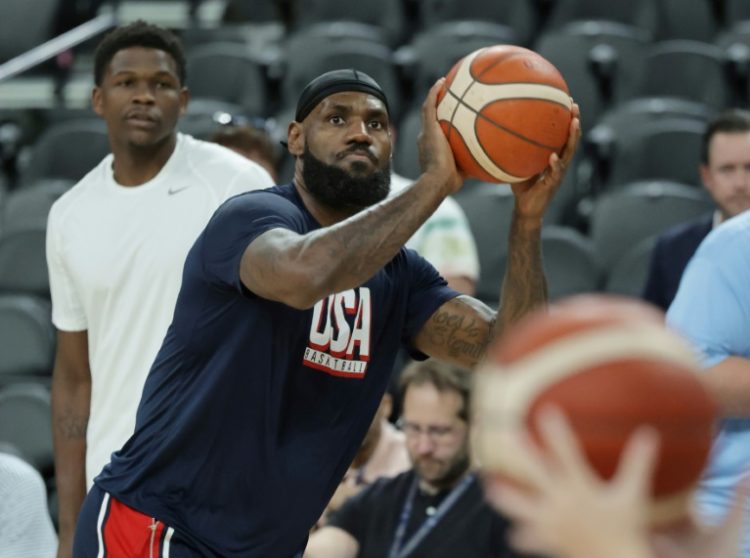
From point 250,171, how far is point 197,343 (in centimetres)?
116

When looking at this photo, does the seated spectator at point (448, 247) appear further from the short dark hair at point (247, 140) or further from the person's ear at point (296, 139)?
the person's ear at point (296, 139)

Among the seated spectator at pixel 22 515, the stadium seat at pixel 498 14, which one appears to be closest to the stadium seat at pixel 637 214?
the stadium seat at pixel 498 14

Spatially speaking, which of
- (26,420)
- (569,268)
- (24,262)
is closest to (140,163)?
(26,420)

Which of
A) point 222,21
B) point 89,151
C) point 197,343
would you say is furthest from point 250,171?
point 222,21

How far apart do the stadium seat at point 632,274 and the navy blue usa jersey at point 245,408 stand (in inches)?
152

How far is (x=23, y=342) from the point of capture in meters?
7.57

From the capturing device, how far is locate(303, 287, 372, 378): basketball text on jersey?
147 inches

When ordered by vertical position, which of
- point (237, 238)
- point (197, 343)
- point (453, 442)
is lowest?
point (453, 442)

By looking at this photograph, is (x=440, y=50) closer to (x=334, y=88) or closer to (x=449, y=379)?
(x=449, y=379)

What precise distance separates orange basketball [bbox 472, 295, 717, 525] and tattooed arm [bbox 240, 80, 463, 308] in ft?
4.72

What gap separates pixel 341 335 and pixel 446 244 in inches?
99.1

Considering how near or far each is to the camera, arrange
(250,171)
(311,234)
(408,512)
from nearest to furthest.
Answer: (311,234) < (250,171) < (408,512)

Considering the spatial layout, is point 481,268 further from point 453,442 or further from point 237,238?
point 237,238

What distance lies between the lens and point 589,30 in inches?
381
